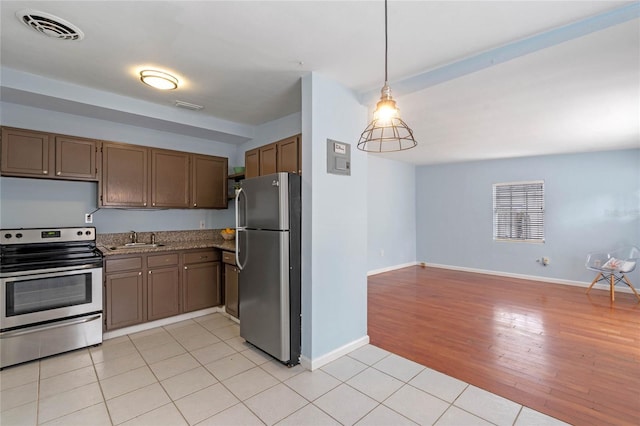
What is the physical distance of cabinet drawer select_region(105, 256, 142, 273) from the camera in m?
3.11

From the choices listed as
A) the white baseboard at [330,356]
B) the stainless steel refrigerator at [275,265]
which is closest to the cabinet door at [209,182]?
the stainless steel refrigerator at [275,265]

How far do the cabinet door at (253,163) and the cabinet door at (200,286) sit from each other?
1.27 m

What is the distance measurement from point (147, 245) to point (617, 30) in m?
4.72

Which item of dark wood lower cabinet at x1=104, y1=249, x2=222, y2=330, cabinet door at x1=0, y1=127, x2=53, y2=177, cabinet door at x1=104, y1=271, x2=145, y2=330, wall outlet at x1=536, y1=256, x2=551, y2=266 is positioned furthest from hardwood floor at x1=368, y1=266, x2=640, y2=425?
cabinet door at x1=0, y1=127, x2=53, y2=177

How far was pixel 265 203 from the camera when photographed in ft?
9.06

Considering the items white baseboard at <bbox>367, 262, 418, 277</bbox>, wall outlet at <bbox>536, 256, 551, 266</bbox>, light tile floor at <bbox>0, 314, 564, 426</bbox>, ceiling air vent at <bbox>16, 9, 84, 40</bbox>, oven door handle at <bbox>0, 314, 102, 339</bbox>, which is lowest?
light tile floor at <bbox>0, 314, 564, 426</bbox>

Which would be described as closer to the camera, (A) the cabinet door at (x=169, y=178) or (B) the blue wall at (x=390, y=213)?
(A) the cabinet door at (x=169, y=178)

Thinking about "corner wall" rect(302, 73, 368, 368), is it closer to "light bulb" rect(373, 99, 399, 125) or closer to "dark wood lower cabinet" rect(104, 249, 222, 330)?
"light bulb" rect(373, 99, 399, 125)

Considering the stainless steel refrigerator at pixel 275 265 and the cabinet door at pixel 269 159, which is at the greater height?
the cabinet door at pixel 269 159

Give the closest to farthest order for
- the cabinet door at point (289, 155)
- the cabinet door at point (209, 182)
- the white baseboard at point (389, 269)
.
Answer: the cabinet door at point (289, 155) < the cabinet door at point (209, 182) < the white baseboard at point (389, 269)

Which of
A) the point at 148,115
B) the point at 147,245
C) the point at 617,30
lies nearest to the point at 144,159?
the point at 148,115

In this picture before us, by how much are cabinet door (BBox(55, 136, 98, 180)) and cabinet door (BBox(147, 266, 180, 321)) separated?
4.22 ft

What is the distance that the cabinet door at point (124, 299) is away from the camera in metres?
3.11

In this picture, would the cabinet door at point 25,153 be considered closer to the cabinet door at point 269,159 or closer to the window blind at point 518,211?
→ the cabinet door at point 269,159
